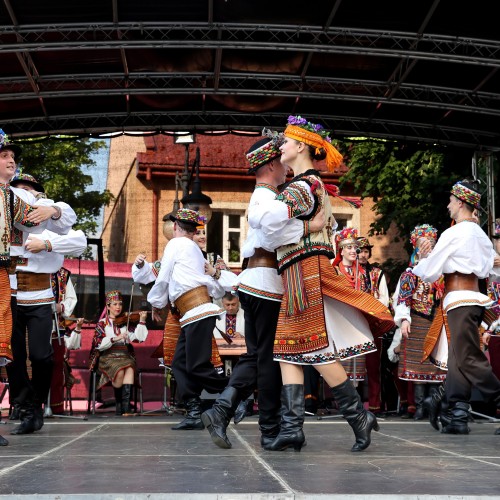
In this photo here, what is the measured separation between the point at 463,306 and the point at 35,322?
310 centimetres

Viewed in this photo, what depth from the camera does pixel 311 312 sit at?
16.3 feet

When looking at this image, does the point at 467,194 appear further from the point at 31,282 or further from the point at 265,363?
the point at 31,282

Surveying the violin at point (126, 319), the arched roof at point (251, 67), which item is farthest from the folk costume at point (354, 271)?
the violin at point (126, 319)

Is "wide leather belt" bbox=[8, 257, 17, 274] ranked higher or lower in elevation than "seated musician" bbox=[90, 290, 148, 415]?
higher

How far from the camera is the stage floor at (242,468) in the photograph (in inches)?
131

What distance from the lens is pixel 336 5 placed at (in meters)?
9.65

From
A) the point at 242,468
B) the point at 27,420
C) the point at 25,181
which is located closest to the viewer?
the point at 242,468

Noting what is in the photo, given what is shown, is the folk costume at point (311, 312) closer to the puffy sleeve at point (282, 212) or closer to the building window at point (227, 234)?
the puffy sleeve at point (282, 212)

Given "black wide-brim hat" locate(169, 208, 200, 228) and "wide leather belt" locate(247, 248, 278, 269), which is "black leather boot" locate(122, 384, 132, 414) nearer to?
"black wide-brim hat" locate(169, 208, 200, 228)

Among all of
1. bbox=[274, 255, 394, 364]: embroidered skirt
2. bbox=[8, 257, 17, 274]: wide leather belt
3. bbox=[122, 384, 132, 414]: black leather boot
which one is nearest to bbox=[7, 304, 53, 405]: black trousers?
bbox=[8, 257, 17, 274]: wide leather belt

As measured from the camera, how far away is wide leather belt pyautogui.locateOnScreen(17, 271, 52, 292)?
6902mm

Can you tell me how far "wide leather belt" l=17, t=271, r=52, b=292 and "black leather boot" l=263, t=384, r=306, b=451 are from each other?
2.65m

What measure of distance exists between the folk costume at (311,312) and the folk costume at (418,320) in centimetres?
411

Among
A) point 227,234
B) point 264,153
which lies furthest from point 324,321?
point 227,234
